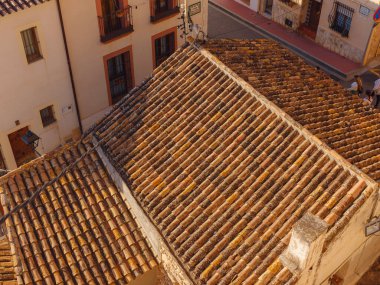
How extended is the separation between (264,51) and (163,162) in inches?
269

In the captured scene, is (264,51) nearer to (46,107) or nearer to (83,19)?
(83,19)

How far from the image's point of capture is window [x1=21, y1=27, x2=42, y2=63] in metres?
18.9

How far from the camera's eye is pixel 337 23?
96.3 feet

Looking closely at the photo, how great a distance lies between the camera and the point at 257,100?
586 inches

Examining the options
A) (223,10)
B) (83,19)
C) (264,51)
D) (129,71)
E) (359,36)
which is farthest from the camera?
(223,10)

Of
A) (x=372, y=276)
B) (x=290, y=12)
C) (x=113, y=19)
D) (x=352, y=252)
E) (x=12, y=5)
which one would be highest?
(x=12, y=5)

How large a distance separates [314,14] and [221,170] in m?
20.4

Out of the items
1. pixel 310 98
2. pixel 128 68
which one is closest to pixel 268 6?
pixel 128 68

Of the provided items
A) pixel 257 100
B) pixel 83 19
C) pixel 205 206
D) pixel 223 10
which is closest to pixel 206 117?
pixel 257 100

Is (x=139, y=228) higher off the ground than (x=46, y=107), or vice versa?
(x=46, y=107)

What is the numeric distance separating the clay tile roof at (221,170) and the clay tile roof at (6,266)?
4211mm

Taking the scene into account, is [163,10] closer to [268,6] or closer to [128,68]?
[128,68]

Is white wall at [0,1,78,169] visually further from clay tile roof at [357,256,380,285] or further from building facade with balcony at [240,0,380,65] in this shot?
building facade with balcony at [240,0,380,65]

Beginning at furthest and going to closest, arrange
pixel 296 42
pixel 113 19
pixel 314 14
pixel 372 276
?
pixel 296 42 → pixel 314 14 → pixel 113 19 → pixel 372 276
